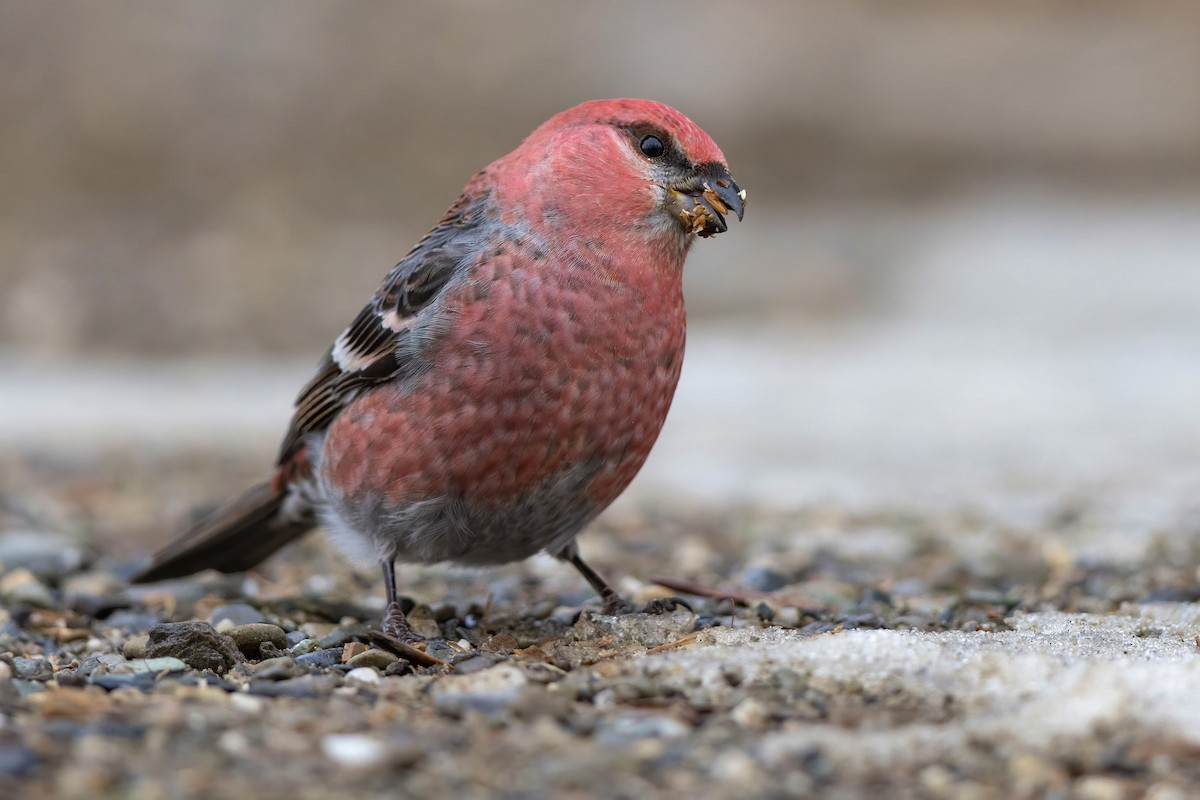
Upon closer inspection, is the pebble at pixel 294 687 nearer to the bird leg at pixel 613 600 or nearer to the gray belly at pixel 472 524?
the gray belly at pixel 472 524

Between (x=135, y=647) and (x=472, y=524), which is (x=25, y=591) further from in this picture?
(x=472, y=524)

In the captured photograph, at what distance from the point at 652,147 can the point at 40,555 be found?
2673 mm

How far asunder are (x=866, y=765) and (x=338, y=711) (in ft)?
3.25

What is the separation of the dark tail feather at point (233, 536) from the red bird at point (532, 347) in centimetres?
77

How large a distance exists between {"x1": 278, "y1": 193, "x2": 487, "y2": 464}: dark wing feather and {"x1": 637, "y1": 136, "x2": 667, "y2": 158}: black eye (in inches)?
19.3

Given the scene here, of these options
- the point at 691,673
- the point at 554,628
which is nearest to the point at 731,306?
the point at 554,628

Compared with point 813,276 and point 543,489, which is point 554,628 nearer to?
point 543,489

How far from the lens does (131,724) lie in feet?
8.29

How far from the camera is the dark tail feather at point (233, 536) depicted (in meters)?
4.75

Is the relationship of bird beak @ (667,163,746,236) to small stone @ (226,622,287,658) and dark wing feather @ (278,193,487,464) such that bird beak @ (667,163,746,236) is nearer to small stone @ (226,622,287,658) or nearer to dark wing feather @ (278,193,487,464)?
dark wing feather @ (278,193,487,464)

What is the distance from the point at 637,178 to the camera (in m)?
3.74

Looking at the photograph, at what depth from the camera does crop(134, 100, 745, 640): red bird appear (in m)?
3.54

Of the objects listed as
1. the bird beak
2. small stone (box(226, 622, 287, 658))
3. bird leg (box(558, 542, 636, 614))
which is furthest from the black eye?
small stone (box(226, 622, 287, 658))

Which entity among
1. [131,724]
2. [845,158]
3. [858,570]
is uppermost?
[845,158]
